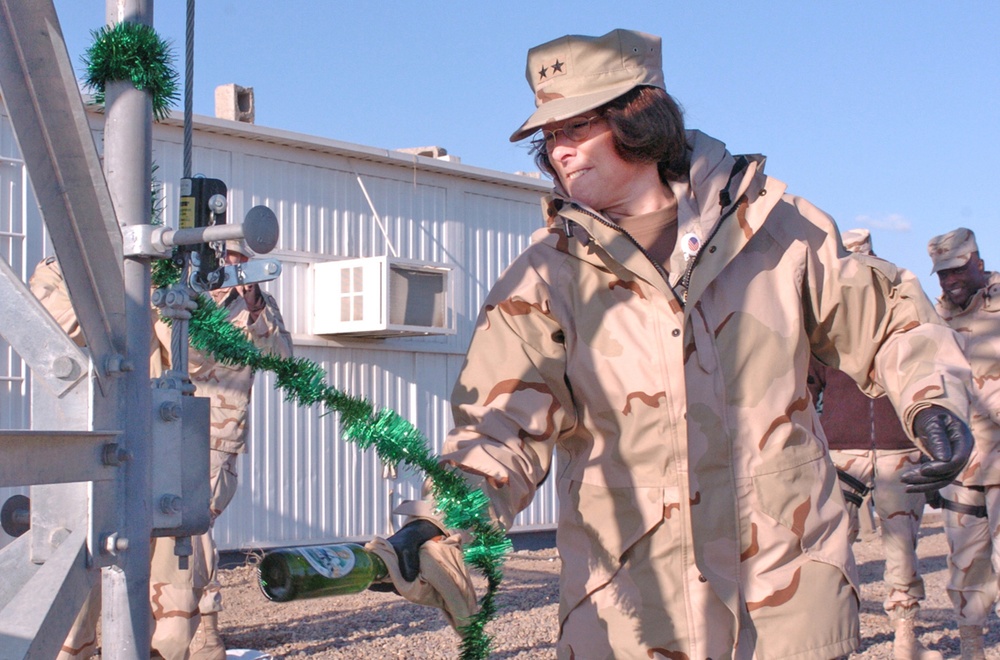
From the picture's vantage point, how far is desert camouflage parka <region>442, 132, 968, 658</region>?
236cm

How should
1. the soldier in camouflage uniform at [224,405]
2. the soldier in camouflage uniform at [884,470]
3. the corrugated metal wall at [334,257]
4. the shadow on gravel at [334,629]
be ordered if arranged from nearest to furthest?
the soldier in camouflage uniform at [224,405] < the soldier in camouflage uniform at [884,470] < the shadow on gravel at [334,629] < the corrugated metal wall at [334,257]

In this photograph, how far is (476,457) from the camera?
212 centimetres

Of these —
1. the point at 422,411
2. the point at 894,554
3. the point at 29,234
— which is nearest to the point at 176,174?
the point at 29,234

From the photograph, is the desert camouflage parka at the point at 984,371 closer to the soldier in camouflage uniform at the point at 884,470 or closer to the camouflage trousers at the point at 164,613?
the soldier in camouflage uniform at the point at 884,470

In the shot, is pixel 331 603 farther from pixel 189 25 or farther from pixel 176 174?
pixel 189 25

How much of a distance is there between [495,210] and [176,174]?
136 inches

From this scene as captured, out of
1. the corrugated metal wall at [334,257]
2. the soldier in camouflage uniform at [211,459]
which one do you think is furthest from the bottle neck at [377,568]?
the corrugated metal wall at [334,257]

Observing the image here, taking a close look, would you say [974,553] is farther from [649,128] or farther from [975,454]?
[649,128]

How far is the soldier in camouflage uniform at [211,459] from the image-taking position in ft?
14.2

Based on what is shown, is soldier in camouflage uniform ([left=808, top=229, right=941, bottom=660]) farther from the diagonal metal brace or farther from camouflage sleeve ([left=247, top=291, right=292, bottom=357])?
the diagonal metal brace

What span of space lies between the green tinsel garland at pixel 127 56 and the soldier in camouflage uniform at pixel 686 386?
854 millimetres

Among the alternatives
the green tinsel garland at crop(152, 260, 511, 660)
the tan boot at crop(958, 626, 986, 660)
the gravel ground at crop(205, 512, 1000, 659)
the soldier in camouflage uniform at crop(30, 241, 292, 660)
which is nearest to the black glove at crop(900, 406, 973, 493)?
the green tinsel garland at crop(152, 260, 511, 660)

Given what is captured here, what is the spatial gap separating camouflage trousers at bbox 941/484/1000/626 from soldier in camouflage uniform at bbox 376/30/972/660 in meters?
4.09

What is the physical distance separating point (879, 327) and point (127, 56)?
1644mm
